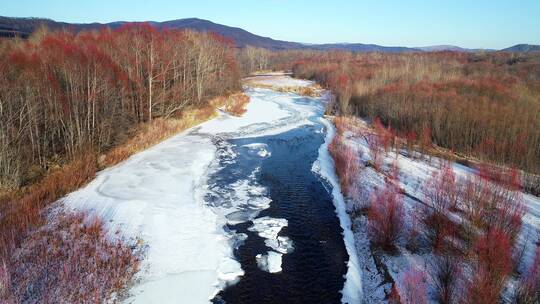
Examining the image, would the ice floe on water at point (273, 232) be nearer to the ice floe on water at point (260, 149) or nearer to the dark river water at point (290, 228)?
the dark river water at point (290, 228)

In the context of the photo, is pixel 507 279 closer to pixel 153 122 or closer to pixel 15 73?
pixel 15 73

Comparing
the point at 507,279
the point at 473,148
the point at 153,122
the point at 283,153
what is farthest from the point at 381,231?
the point at 153,122

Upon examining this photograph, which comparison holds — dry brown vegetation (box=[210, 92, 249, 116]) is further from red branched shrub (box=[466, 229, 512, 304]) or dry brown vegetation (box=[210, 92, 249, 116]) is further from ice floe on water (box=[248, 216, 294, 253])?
red branched shrub (box=[466, 229, 512, 304])

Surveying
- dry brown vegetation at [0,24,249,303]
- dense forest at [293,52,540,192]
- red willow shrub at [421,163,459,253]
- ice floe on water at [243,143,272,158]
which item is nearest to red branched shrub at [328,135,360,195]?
red willow shrub at [421,163,459,253]

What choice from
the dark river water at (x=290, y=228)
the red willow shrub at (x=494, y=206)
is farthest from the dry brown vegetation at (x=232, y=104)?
the red willow shrub at (x=494, y=206)

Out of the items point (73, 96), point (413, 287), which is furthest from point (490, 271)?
point (73, 96)

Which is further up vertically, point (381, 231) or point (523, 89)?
point (523, 89)

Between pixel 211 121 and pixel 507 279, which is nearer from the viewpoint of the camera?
pixel 507 279
